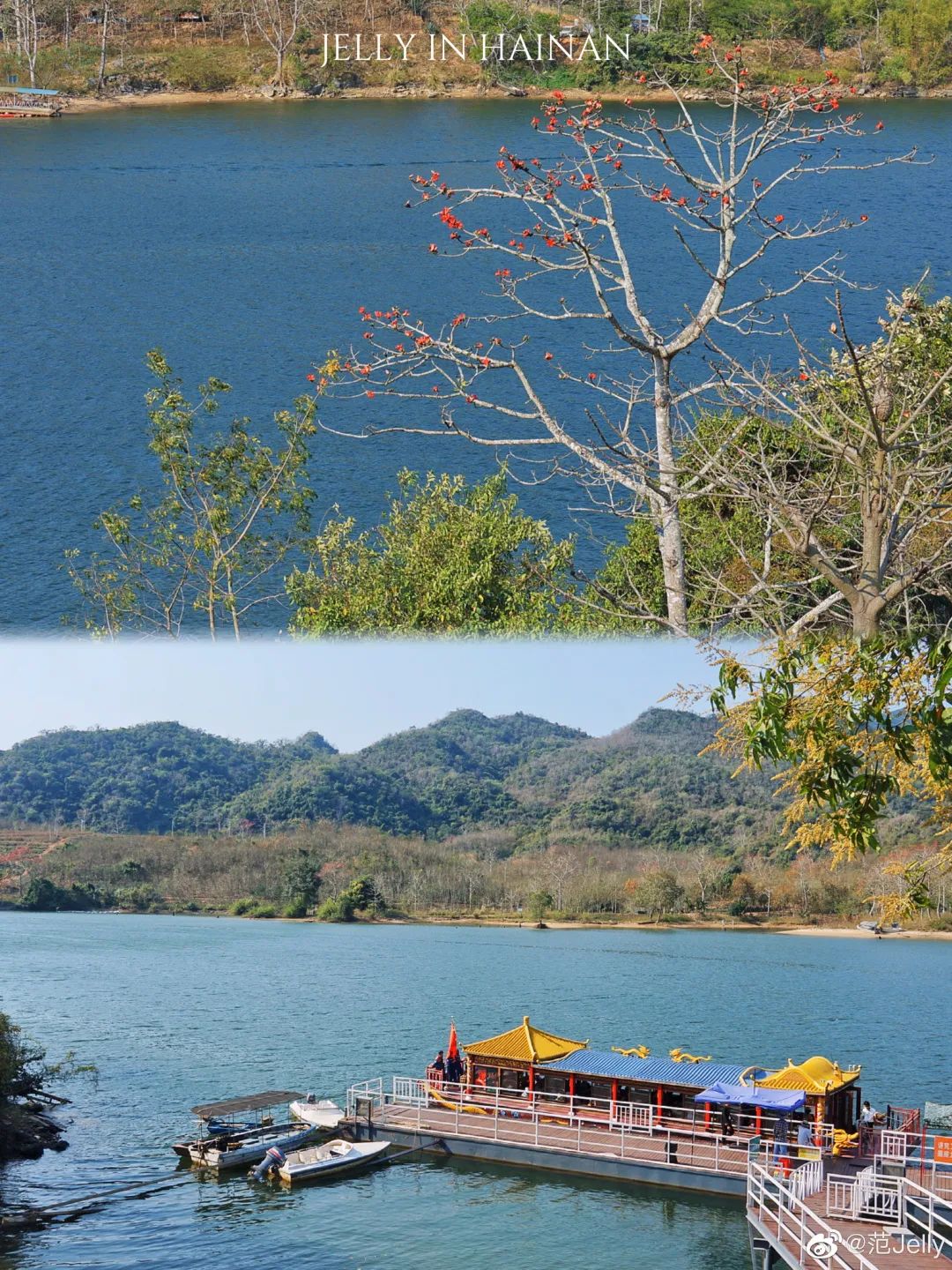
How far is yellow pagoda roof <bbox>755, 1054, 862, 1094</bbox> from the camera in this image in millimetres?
18234

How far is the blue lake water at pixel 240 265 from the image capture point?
2936cm

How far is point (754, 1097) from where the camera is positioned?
18109mm

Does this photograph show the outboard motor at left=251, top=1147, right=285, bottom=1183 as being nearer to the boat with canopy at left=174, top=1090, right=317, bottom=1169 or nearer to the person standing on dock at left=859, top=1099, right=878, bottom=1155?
the boat with canopy at left=174, top=1090, right=317, bottom=1169

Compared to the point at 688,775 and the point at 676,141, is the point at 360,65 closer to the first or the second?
the point at 676,141

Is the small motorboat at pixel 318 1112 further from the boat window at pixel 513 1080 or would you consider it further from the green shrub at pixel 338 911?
the green shrub at pixel 338 911

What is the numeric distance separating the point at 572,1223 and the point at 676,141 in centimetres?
4722

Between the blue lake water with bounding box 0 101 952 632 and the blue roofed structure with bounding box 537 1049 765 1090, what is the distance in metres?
9.64

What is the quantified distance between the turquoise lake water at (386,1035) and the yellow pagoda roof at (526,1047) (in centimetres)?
149

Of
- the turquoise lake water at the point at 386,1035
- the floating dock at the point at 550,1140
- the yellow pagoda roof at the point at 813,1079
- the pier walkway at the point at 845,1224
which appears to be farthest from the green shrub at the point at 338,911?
the pier walkway at the point at 845,1224

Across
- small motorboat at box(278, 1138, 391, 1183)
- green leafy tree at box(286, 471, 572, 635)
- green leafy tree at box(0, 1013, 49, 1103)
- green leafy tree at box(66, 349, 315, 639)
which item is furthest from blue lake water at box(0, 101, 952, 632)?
small motorboat at box(278, 1138, 391, 1183)

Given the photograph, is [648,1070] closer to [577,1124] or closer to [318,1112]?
[577,1124]

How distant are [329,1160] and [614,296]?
25.3 metres

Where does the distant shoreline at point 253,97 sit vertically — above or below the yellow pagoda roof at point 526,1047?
above

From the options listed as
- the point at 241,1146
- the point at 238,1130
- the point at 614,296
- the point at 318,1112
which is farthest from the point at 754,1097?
the point at 614,296
